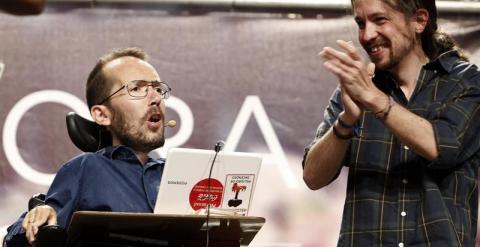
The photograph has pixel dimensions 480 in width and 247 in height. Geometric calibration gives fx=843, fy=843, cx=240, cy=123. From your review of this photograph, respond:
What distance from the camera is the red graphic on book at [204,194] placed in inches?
108

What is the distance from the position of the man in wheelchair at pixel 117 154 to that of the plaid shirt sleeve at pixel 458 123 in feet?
3.51

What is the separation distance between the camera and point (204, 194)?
9.07ft

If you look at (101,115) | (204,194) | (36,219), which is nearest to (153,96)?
(101,115)

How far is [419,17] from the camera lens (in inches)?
106

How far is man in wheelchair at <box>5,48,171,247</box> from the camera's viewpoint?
9.53 ft

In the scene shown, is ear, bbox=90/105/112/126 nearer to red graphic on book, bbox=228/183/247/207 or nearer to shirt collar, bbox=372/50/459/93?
red graphic on book, bbox=228/183/247/207

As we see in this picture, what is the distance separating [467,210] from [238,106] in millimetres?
1595

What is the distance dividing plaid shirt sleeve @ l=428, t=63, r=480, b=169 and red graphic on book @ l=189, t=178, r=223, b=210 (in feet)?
2.30

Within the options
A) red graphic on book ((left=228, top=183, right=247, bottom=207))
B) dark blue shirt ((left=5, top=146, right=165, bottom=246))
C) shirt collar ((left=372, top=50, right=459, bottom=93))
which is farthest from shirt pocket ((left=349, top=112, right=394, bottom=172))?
dark blue shirt ((left=5, top=146, right=165, bottom=246))

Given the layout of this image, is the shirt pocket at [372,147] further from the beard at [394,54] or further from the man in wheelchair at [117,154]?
the man in wheelchair at [117,154]

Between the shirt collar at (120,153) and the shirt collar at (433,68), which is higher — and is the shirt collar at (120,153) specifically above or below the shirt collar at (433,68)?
below

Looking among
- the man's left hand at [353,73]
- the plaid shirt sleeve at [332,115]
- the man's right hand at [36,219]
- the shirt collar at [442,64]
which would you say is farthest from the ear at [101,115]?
the shirt collar at [442,64]

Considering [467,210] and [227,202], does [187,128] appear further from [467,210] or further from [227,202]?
[467,210]

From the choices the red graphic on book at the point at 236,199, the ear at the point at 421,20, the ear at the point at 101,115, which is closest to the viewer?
the ear at the point at 421,20
